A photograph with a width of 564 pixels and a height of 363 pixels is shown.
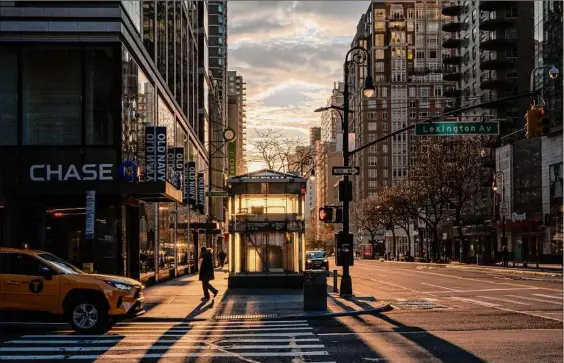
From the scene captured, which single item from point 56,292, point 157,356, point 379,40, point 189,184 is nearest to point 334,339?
point 157,356

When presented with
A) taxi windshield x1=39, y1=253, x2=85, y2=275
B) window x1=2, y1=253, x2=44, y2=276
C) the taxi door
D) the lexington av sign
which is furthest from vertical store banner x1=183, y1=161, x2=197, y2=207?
the taxi door

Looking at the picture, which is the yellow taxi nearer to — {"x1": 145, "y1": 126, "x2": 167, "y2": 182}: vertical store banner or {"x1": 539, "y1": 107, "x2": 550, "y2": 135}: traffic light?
{"x1": 145, "y1": 126, "x2": 167, "y2": 182}: vertical store banner

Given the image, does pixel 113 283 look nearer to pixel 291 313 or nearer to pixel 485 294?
pixel 291 313

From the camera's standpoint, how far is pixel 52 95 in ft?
96.7

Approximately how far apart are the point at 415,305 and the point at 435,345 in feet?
33.7

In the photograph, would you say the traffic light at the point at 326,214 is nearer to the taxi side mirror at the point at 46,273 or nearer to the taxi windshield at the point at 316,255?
the taxi side mirror at the point at 46,273

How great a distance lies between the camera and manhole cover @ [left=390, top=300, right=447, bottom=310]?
79.4 feet

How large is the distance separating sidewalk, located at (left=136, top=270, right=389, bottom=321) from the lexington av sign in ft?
16.2

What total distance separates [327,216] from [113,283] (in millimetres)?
12032

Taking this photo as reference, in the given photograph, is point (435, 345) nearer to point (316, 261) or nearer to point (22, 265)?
point (22, 265)

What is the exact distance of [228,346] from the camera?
1549cm

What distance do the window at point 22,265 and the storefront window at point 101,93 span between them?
12.1 m

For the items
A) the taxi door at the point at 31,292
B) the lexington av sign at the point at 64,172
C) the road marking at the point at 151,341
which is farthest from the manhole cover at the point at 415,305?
the lexington av sign at the point at 64,172

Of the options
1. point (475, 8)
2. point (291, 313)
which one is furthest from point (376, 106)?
point (291, 313)
